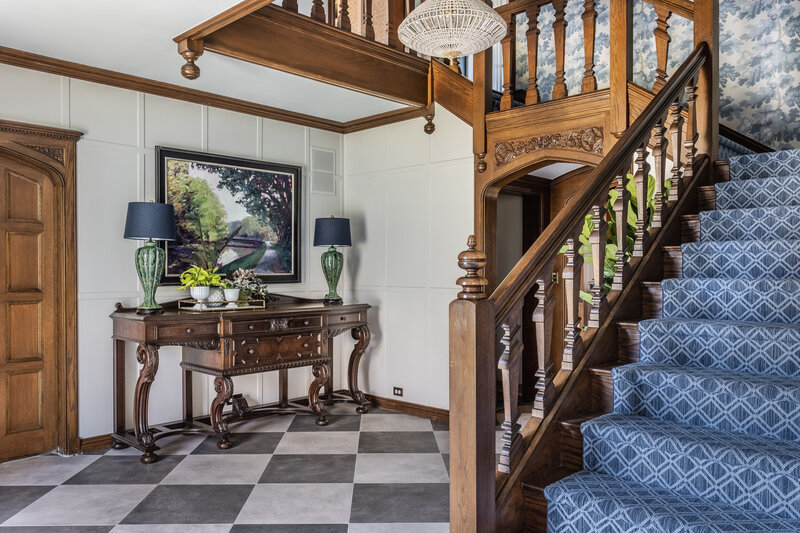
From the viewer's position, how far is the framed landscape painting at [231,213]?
463cm

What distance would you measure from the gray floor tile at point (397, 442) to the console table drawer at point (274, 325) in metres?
0.94

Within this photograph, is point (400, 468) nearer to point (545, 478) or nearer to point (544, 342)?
point (545, 478)

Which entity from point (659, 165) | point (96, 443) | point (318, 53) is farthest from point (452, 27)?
point (96, 443)

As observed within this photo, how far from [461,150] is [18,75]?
3132mm

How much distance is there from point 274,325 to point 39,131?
6.56ft

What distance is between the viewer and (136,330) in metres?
4.00

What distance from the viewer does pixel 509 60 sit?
450cm

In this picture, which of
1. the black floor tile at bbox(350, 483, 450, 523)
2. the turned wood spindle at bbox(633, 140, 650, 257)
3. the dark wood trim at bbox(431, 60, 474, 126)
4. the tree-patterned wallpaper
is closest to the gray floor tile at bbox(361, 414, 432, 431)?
the black floor tile at bbox(350, 483, 450, 523)

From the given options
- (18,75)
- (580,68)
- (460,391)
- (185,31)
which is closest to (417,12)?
(185,31)

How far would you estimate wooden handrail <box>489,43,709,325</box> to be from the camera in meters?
2.04

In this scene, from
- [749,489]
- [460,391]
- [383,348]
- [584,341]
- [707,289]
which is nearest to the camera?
[749,489]

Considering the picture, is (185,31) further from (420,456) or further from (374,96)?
(420,456)

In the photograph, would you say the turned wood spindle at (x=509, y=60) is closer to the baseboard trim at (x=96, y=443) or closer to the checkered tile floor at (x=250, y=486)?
the checkered tile floor at (x=250, y=486)

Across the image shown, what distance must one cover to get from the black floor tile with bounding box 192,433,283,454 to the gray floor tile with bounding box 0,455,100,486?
0.70 metres
